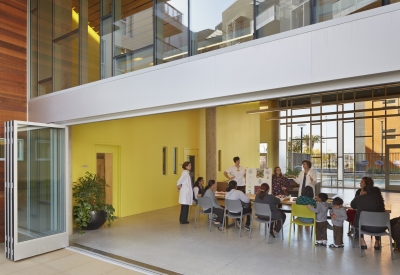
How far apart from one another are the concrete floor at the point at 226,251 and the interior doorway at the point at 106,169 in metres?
1.04

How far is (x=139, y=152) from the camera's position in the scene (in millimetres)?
9031

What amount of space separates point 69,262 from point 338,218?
4.77 metres

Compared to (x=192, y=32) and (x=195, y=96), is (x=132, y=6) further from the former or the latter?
(x=195, y=96)

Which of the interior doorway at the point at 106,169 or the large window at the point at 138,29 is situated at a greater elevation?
the large window at the point at 138,29

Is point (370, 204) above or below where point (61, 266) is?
above

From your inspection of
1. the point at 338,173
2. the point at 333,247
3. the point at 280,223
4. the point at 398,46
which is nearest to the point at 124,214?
the point at 280,223

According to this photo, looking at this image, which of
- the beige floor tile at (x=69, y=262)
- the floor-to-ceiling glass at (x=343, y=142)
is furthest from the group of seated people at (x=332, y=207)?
the floor-to-ceiling glass at (x=343, y=142)

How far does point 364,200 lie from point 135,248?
13.7 feet

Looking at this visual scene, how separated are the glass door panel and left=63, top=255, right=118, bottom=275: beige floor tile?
15300 millimetres

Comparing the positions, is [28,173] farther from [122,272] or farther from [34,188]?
[122,272]

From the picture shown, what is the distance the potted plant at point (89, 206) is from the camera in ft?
22.7

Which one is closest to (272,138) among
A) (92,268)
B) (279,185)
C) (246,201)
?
(279,185)

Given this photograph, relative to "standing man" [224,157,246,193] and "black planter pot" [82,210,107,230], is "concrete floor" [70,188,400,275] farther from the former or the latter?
"standing man" [224,157,246,193]

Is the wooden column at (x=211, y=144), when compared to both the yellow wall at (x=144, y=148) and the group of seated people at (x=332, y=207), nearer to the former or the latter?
the yellow wall at (x=144, y=148)
